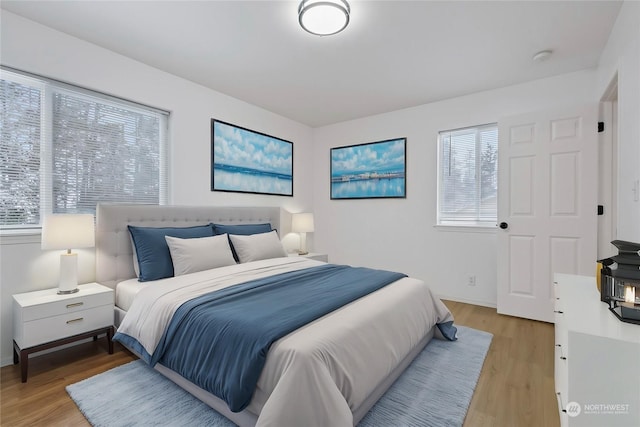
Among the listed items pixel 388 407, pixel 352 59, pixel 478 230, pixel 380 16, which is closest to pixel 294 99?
pixel 352 59

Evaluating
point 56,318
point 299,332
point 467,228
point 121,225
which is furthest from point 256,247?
point 467,228

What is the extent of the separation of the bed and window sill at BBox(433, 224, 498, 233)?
1.46m

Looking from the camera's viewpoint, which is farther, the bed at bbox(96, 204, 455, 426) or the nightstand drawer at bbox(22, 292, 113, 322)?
the nightstand drawer at bbox(22, 292, 113, 322)

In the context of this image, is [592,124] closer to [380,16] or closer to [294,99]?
[380,16]

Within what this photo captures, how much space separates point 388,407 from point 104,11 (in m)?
3.28

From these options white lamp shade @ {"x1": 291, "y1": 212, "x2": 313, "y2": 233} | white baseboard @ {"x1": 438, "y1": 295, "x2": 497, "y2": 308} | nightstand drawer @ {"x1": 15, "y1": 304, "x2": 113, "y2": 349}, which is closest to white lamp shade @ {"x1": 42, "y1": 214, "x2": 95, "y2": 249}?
nightstand drawer @ {"x1": 15, "y1": 304, "x2": 113, "y2": 349}

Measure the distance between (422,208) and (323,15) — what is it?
2.73m

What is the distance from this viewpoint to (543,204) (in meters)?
3.03

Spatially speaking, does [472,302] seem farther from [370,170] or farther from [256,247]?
[256,247]

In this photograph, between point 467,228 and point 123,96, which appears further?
point 467,228

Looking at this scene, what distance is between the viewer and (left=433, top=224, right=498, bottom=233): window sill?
3.49 meters

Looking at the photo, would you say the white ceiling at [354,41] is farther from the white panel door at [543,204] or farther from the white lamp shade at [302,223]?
the white lamp shade at [302,223]

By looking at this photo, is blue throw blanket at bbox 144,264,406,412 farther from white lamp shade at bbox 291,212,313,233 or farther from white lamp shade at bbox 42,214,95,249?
white lamp shade at bbox 291,212,313,233

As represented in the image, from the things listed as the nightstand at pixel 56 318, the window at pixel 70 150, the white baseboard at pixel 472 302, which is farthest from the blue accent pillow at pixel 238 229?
the white baseboard at pixel 472 302
